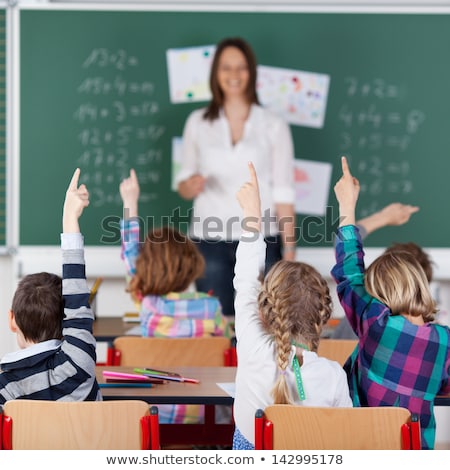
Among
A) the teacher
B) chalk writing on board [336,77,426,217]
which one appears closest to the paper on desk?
the teacher

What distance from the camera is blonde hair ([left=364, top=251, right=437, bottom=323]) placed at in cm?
258

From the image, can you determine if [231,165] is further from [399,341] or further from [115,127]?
[399,341]

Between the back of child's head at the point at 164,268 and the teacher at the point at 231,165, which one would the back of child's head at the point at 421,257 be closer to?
the back of child's head at the point at 164,268

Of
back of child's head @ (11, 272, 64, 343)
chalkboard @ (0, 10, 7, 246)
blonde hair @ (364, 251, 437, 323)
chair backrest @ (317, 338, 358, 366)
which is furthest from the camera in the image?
chalkboard @ (0, 10, 7, 246)

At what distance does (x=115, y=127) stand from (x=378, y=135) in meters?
1.65

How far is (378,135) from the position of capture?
543cm

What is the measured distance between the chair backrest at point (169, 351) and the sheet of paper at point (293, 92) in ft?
7.87

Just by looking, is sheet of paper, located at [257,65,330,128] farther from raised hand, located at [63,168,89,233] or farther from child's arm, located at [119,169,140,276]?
raised hand, located at [63,168,89,233]

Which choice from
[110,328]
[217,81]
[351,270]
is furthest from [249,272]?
[217,81]

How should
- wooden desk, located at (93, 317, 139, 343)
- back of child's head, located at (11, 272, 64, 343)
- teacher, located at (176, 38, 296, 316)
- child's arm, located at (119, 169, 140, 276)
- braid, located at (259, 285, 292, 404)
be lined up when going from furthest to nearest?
teacher, located at (176, 38, 296, 316)
child's arm, located at (119, 169, 140, 276)
wooden desk, located at (93, 317, 139, 343)
back of child's head, located at (11, 272, 64, 343)
braid, located at (259, 285, 292, 404)

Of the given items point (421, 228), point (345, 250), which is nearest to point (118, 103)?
point (421, 228)

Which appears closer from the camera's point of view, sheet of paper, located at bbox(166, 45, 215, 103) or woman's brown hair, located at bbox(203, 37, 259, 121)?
woman's brown hair, located at bbox(203, 37, 259, 121)

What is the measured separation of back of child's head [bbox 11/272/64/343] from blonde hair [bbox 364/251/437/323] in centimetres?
94

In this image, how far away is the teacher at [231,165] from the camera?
4969 mm
